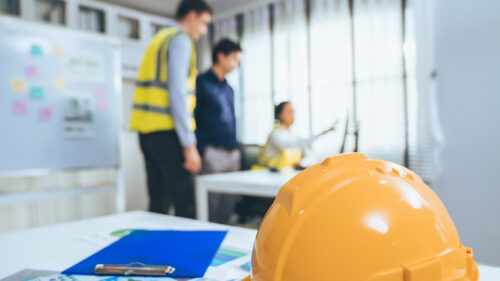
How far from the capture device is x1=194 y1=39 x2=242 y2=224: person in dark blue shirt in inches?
94.4

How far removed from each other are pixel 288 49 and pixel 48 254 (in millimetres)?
4002

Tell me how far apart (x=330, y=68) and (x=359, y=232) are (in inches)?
151

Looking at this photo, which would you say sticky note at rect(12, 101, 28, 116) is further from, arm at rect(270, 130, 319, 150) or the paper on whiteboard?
arm at rect(270, 130, 319, 150)

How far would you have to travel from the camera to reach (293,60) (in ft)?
14.0

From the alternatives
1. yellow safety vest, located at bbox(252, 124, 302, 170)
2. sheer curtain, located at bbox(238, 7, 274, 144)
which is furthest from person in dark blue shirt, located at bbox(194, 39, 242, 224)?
sheer curtain, located at bbox(238, 7, 274, 144)

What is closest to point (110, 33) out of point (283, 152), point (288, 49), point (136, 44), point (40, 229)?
point (136, 44)

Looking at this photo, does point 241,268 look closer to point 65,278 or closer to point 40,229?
point 65,278

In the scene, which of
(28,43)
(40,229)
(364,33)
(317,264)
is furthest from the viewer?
(364,33)

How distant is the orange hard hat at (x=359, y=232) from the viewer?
312mm

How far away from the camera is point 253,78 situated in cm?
464

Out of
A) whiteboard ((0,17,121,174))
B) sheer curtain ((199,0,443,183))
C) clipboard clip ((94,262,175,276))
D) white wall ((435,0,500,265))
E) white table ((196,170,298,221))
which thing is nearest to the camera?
clipboard clip ((94,262,175,276))

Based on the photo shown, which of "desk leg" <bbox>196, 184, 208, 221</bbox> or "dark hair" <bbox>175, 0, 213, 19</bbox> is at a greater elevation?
"dark hair" <bbox>175, 0, 213, 19</bbox>

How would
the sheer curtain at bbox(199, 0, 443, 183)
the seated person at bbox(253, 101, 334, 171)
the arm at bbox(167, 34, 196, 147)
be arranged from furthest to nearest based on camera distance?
the sheer curtain at bbox(199, 0, 443, 183), the seated person at bbox(253, 101, 334, 171), the arm at bbox(167, 34, 196, 147)

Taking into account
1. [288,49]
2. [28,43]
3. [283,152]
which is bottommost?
[283,152]
